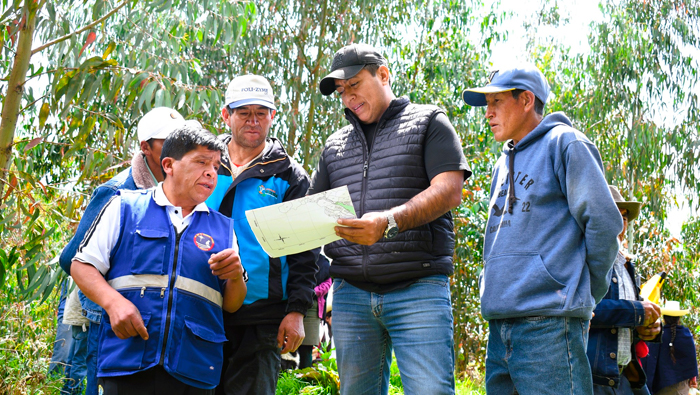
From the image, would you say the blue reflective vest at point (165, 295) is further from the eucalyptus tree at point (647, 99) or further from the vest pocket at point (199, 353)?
the eucalyptus tree at point (647, 99)

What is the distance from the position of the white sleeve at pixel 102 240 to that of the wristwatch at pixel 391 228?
989 millimetres

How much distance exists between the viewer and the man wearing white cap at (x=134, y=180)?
2.60 metres

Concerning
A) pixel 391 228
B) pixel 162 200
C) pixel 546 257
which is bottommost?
pixel 546 257

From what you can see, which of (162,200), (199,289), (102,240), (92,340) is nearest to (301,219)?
(199,289)

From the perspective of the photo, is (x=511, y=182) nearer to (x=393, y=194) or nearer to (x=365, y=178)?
(x=393, y=194)

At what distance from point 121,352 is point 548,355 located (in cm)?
149

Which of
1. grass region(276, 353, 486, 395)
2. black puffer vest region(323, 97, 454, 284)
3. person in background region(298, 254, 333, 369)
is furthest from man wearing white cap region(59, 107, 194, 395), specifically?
grass region(276, 353, 486, 395)

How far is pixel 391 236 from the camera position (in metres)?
2.37

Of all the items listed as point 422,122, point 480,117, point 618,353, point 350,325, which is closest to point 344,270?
point 350,325

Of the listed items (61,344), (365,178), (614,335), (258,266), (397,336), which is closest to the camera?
(397,336)

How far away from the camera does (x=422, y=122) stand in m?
2.64

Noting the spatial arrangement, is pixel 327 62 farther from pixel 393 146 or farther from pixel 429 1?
pixel 393 146

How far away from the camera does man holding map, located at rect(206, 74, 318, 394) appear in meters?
2.80

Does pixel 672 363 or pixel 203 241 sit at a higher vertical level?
pixel 203 241
